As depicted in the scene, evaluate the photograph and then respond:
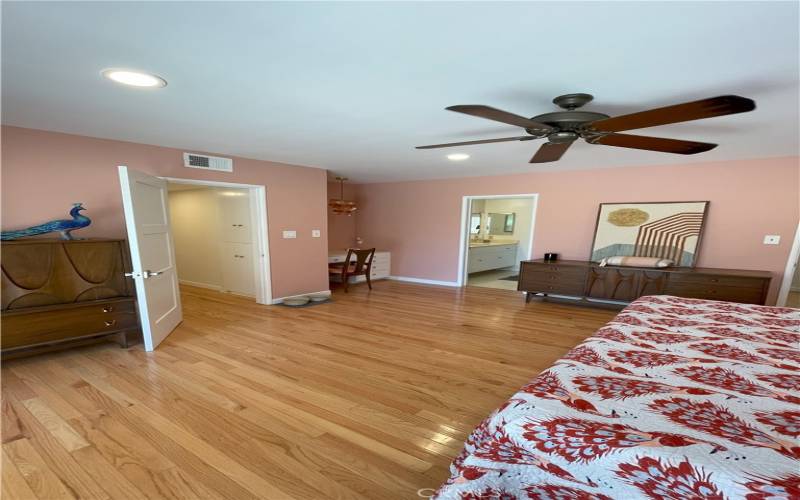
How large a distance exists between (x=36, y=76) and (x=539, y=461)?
3141 mm

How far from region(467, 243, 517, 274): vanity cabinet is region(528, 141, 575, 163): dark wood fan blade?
4.03m

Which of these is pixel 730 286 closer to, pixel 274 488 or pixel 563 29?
pixel 563 29

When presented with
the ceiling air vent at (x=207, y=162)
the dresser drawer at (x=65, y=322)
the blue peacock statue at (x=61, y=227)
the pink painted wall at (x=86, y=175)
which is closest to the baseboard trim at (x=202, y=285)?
the pink painted wall at (x=86, y=175)

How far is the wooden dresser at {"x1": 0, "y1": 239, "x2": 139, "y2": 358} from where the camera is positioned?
8.80ft

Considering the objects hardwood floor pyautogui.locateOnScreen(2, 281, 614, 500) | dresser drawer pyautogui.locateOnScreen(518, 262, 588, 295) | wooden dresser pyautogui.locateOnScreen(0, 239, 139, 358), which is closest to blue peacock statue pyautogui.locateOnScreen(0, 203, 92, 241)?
wooden dresser pyautogui.locateOnScreen(0, 239, 139, 358)

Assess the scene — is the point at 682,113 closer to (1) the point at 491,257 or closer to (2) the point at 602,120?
(2) the point at 602,120

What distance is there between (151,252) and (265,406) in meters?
2.10

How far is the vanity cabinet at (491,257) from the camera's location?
723cm

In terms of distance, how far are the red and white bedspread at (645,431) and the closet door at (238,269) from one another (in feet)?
15.7

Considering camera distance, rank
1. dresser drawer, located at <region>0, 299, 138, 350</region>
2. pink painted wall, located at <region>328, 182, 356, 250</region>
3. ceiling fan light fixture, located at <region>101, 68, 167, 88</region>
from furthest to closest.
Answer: pink painted wall, located at <region>328, 182, 356, 250</region>, dresser drawer, located at <region>0, 299, 138, 350</region>, ceiling fan light fixture, located at <region>101, 68, 167, 88</region>

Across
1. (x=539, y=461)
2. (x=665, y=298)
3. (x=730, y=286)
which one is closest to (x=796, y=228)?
(x=730, y=286)

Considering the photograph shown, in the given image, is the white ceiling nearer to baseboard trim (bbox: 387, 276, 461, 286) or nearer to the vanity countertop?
baseboard trim (bbox: 387, 276, 461, 286)

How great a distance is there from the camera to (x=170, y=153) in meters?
3.74

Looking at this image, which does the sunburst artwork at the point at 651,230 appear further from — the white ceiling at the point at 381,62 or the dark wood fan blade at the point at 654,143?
the dark wood fan blade at the point at 654,143
